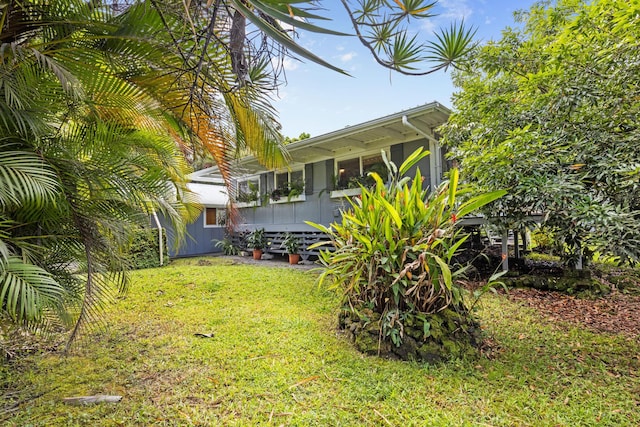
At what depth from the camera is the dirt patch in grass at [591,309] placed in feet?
12.9

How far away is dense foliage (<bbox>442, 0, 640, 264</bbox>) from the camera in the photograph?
115 inches

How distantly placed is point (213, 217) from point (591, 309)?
12478 millimetres

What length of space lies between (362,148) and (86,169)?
7.79m

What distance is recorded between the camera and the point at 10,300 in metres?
1.67

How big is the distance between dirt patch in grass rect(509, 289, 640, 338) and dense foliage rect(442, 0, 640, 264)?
1022mm

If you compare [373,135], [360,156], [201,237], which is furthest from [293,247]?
[201,237]

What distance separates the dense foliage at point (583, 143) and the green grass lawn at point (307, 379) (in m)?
1.10

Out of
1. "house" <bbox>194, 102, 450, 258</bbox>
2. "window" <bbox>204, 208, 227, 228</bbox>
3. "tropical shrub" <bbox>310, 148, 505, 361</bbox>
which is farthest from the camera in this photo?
"window" <bbox>204, 208, 227, 228</bbox>

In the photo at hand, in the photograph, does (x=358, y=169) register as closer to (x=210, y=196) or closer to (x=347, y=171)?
(x=347, y=171)

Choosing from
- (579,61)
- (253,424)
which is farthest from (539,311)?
(253,424)

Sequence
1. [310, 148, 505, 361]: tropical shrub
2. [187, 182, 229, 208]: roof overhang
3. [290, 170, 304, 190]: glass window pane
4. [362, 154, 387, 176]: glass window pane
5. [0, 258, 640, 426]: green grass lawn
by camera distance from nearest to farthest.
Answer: [0, 258, 640, 426]: green grass lawn
[310, 148, 505, 361]: tropical shrub
[362, 154, 387, 176]: glass window pane
[290, 170, 304, 190]: glass window pane
[187, 182, 229, 208]: roof overhang

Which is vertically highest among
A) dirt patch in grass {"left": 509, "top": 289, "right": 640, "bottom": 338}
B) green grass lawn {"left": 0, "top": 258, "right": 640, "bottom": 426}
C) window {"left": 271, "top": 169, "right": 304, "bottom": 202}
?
window {"left": 271, "top": 169, "right": 304, "bottom": 202}

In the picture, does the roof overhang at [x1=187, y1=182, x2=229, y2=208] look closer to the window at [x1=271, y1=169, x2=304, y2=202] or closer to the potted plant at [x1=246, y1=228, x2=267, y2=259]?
the window at [x1=271, y1=169, x2=304, y2=202]

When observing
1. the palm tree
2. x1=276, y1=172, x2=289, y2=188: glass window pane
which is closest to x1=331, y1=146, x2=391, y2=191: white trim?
x1=276, y1=172, x2=289, y2=188: glass window pane
